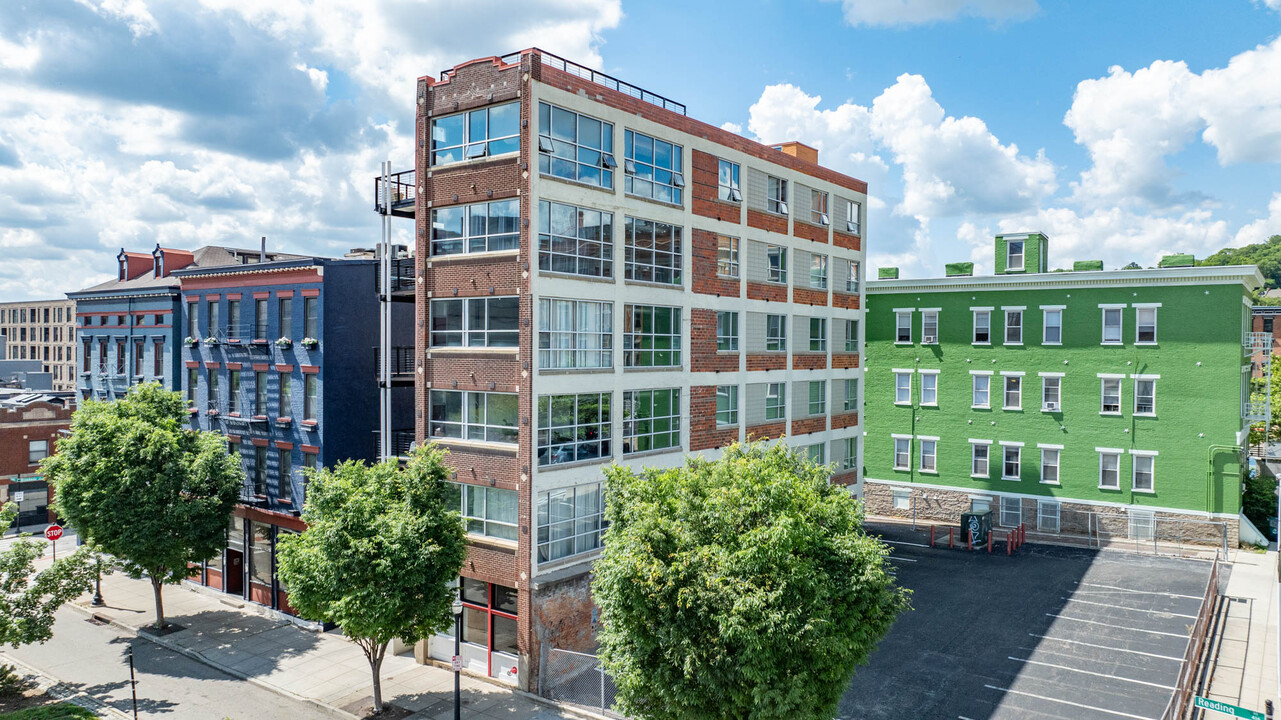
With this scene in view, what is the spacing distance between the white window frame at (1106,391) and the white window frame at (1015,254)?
7.33 meters

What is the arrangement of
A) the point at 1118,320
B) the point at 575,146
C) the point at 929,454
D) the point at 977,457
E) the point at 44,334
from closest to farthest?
1. the point at 575,146
2. the point at 1118,320
3. the point at 977,457
4. the point at 929,454
5. the point at 44,334

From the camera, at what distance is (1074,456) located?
41.2 meters

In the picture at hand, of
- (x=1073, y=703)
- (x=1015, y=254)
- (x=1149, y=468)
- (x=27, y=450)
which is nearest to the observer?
(x=1073, y=703)

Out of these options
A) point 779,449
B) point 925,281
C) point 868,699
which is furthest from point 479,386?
point 925,281

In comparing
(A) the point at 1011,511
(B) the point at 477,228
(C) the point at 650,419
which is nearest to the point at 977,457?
(A) the point at 1011,511

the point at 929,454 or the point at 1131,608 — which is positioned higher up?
the point at 929,454

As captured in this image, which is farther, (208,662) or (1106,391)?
(1106,391)

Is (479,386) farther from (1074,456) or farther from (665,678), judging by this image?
(1074,456)

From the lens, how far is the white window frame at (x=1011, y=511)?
1681 inches

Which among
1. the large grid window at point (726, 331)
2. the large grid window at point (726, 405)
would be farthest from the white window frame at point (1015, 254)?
the large grid window at point (726, 405)

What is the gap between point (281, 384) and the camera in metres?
31.5

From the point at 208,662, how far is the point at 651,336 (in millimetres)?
18638

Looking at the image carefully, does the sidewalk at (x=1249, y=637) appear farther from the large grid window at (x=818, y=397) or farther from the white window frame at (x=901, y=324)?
the white window frame at (x=901, y=324)

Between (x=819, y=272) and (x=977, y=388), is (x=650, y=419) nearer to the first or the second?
(x=819, y=272)
